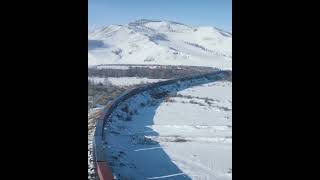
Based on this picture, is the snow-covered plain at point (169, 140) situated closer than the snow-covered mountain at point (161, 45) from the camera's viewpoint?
Yes

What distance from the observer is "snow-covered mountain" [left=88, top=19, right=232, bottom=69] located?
76.5 m

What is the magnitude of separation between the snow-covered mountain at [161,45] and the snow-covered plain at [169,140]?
46.6m

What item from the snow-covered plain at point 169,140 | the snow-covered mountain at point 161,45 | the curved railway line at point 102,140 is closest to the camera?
the curved railway line at point 102,140

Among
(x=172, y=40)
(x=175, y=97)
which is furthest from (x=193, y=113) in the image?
(x=172, y=40)

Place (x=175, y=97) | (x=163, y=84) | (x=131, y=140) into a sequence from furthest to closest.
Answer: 1. (x=163, y=84)
2. (x=175, y=97)
3. (x=131, y=140)

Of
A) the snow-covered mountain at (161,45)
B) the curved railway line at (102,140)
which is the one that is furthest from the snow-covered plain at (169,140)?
the snow-covered mountain at (161,45)

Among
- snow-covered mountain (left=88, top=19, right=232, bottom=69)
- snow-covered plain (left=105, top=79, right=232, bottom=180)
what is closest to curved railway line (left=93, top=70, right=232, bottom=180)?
snow-covered plain (left=105, top=79, right=232, bottom=180)

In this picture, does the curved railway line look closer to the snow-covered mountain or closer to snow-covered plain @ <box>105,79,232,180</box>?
snow-covered plain @ <box>105,79,232,180</box>

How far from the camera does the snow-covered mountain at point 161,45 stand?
7650 centimetres

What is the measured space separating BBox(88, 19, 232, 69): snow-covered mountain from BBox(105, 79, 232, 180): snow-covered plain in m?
46.6

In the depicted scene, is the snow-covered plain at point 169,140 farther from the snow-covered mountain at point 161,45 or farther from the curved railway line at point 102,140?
the snow-covered mountain at point 161,45
